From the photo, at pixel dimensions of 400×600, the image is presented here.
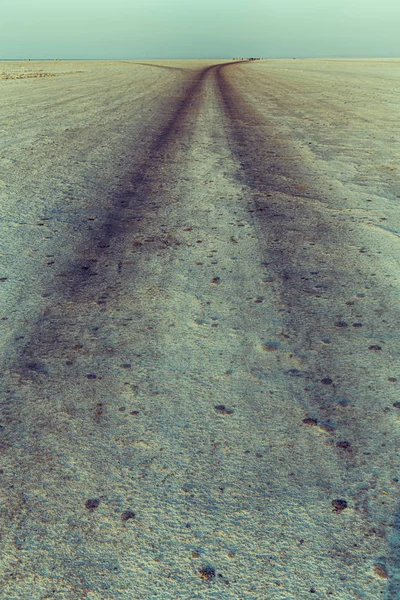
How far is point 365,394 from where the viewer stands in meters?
2.50

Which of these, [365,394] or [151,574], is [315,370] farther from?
[151,574]

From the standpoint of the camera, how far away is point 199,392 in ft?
8.29

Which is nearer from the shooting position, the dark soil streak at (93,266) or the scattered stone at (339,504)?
the scattered stone at (339,504)

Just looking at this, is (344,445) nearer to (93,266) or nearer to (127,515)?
(127,515)

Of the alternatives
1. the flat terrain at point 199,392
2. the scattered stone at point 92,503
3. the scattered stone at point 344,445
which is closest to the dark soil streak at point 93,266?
the flat terrain at point 199,392

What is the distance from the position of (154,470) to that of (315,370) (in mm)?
993

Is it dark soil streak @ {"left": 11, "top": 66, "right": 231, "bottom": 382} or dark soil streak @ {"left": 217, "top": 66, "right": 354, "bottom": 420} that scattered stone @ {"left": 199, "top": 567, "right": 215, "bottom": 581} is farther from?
dark soil streak @ {"left": 11, "top": 66, "right": 231, "bottom": 382}

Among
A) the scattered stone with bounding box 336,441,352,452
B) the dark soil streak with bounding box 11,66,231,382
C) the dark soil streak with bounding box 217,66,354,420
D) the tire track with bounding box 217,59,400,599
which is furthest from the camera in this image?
the dark soil streak with bounding box 11,66,231,382

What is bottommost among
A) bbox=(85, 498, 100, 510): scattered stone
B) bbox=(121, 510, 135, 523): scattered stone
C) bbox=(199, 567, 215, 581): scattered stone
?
bbox=(199, 567, 215, 581): scattered stone

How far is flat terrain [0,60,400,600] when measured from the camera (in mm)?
1718

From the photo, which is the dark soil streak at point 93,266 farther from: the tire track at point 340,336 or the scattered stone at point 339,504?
the scattered stone at point 339,504

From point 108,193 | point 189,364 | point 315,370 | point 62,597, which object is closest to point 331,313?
point 315,370

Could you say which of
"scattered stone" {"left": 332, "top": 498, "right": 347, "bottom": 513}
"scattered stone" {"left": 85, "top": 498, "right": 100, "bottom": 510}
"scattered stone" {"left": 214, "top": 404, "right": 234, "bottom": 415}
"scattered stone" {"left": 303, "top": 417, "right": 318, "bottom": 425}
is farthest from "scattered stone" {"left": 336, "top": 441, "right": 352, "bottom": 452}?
"scattered stone" {"left": 85, "top": 498, "right": 100, "bottom": 510}

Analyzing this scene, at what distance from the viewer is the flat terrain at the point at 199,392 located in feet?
5.64
